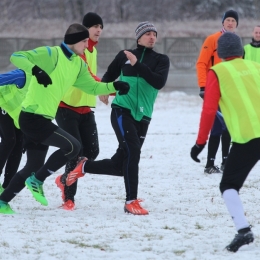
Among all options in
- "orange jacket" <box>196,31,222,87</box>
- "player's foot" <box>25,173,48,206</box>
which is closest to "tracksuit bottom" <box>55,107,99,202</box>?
"player's foot" <box>25,173,48,206</box>

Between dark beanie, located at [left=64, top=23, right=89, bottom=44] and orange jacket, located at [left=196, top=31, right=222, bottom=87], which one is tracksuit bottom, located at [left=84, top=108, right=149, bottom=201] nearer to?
dark beanie, located at [left=64, top=23, right=89, bottom=44]

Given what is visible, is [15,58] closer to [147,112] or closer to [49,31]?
Result: [147,112]

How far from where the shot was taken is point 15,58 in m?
6.03

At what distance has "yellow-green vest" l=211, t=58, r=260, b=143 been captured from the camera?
5.05m

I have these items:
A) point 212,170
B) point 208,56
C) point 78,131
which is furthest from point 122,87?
point 212,170

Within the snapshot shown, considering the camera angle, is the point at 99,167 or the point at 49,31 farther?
the point at 49,31

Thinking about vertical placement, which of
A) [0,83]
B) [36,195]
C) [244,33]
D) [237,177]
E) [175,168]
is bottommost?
[244,33]

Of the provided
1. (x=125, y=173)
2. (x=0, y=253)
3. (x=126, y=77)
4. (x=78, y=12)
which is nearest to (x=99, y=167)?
(x=125, y=173)

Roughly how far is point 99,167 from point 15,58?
4.32ft

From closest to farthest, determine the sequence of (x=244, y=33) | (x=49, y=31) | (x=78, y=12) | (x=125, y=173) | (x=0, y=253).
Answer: (x=0, y=253)
(x=125, y=173)
(x=244, y=33)
(x=49, y=31)
(x=78, y=12)

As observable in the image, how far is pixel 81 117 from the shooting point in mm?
6770

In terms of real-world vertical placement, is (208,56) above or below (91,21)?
below

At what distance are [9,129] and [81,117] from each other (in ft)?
2.66

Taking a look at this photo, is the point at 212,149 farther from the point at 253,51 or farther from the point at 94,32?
the point at 94,32
